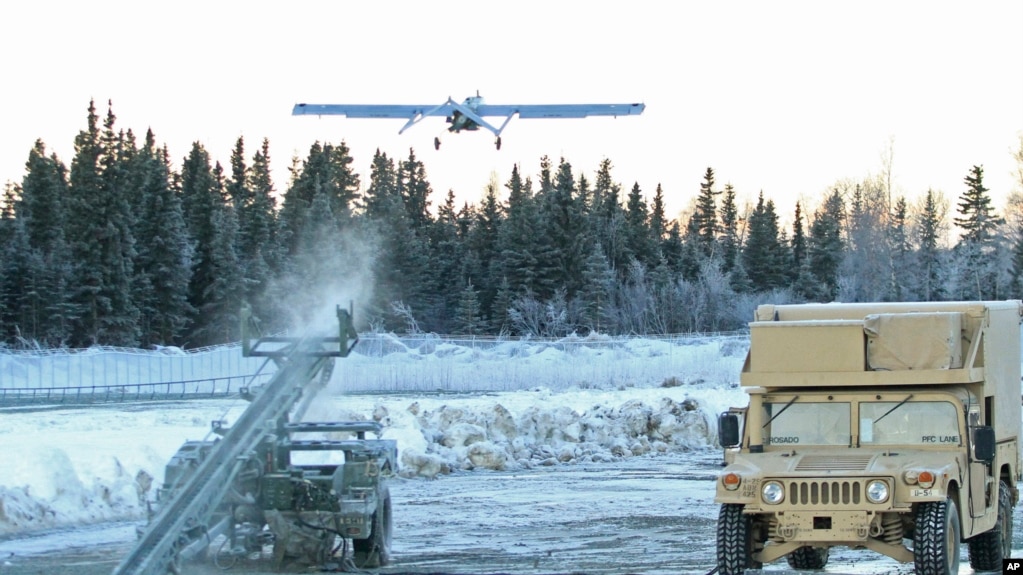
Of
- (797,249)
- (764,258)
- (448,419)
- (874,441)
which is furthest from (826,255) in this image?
(874,441)

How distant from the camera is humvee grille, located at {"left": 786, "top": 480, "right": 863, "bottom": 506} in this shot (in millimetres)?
11906

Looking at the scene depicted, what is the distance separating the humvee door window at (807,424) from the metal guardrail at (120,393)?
25969 mm

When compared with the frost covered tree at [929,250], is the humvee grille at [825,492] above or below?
below

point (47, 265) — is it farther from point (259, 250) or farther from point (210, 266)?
point (259, 250)

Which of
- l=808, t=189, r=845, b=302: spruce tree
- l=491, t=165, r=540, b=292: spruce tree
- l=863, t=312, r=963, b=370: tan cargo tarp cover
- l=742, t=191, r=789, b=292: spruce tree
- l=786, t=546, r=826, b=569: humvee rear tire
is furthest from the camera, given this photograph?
l=742, t=191, r=789, b=292: spruce tree

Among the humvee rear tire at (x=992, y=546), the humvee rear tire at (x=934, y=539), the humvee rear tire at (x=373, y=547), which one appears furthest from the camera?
the humvee rear tire at (x=373, y=547)

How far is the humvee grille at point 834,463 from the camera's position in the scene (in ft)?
40.1

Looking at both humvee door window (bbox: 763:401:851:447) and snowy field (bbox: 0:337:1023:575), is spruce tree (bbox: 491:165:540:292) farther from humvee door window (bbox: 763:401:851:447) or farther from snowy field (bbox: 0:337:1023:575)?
humvee door window (bbox: 763:401:851:447)

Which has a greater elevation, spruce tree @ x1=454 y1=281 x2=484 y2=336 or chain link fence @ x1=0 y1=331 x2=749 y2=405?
spruce tree @ x1=454 y1=281 x2=484 y2=336

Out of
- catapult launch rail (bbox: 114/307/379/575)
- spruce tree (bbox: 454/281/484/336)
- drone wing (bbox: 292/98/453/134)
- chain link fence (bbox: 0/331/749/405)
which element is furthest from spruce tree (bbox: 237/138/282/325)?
catapult launch rail (bbox: 114/307/379/575)

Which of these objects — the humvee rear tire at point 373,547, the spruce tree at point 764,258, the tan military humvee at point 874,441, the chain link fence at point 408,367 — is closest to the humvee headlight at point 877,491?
the tan military humvee at point 874,441

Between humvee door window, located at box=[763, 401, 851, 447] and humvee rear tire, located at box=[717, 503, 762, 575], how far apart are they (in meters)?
1.15

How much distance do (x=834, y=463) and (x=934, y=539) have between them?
46.6 inches

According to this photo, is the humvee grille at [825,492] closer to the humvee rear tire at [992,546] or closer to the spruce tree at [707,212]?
the humvee rear tire at [992,546]
